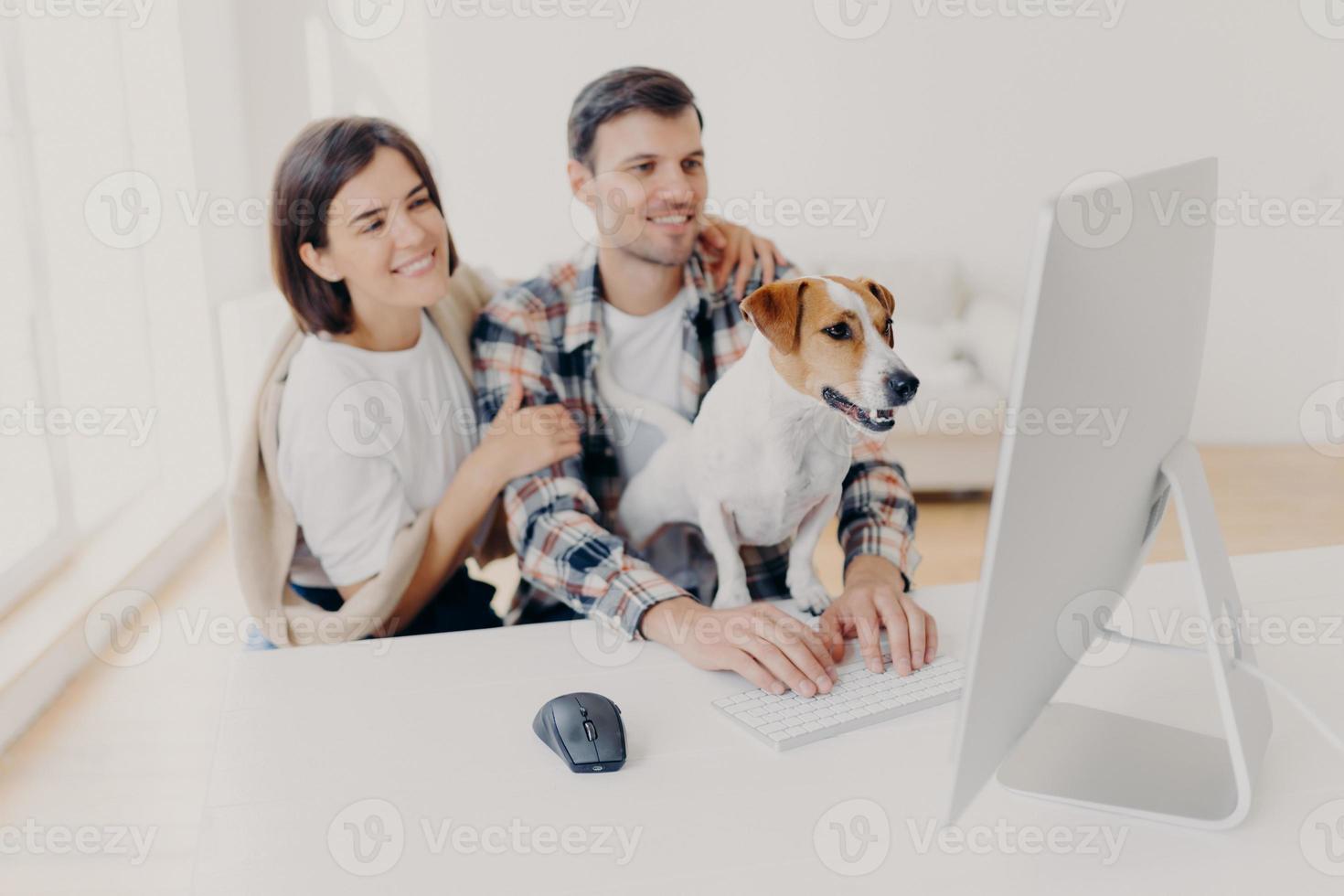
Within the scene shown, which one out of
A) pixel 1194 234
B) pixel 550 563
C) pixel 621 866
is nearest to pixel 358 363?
pixel 550 563

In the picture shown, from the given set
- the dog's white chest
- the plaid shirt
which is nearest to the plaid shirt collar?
the plaid shirt

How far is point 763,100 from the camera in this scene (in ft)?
14.9

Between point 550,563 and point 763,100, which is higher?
point 763,100

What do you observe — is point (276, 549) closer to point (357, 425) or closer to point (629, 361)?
point (357, 425)

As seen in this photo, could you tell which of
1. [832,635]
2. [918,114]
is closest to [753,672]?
[832,635]

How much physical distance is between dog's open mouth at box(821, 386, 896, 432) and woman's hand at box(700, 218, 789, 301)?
591mm

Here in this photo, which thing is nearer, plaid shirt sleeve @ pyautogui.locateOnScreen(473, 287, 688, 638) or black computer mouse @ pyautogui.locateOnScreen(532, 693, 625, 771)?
black computer mouse @ pyautogui.locateOnScreen(532, 693, 625, 771)

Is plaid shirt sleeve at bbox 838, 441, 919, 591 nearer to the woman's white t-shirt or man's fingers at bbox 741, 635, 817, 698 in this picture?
man's fingers at bbox 741, 635, 817, 698

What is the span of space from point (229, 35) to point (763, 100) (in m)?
2.14

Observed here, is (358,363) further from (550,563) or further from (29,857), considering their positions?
(29,857)

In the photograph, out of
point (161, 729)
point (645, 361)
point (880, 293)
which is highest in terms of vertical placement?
point (880, 293)

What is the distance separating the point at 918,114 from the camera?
4.56m

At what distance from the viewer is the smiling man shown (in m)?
1.36

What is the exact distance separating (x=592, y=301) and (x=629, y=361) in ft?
0.34
